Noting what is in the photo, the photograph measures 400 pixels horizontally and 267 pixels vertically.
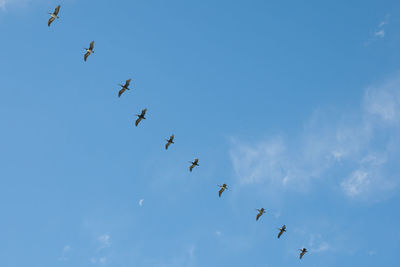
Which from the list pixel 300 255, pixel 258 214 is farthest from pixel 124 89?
pixel 300 255

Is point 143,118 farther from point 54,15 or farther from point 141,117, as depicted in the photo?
point 54,15

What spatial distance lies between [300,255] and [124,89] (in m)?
53.7

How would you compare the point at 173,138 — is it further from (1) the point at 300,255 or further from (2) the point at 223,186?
(1) the point at 300,255

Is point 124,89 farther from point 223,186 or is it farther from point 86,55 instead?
point 223,186

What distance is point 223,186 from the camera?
12656cm

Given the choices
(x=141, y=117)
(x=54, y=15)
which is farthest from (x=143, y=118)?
(x=54, y=15)


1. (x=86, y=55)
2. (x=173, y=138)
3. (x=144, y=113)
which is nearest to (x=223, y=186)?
(x=173, y=138)

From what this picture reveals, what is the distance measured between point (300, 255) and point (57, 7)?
245 ft

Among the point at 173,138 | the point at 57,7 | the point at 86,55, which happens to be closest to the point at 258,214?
the point at 173,138

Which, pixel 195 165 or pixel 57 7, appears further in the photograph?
pixel 195 165

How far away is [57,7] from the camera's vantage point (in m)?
112

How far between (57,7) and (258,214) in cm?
6236

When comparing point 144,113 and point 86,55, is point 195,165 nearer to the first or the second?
point 144,113

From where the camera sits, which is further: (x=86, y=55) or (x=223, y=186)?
(x=223, y=186)
